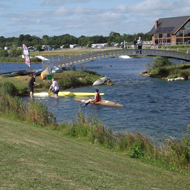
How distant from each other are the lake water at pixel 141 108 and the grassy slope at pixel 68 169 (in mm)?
4818

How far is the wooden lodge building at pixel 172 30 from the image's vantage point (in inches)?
3816

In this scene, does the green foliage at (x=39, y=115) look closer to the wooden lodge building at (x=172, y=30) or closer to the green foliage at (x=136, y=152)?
the green foliage at (x=136, y=152)

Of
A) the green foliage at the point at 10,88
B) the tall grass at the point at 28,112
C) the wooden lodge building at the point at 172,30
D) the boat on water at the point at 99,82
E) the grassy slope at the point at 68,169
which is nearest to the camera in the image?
the grassy slope at the point at 68,169

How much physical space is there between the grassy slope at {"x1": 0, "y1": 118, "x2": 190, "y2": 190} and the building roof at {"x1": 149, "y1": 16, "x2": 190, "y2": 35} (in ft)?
291

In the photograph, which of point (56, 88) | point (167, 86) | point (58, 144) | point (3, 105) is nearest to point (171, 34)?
point (167, 86)

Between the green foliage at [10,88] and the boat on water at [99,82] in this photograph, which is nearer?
the green foliage at [10,88]

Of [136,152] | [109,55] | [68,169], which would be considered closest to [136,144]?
[136,152]

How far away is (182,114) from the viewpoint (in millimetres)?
26562

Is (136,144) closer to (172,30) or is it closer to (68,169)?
(68,169)

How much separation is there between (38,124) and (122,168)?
837 centimetres

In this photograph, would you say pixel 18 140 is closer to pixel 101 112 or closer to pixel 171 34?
pixel 101 112

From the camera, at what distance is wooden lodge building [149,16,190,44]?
318 ft

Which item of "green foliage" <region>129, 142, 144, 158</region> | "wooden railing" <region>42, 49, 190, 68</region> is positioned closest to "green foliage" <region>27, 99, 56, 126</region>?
"green foliage" <region>129, 142, 144, 158</region>

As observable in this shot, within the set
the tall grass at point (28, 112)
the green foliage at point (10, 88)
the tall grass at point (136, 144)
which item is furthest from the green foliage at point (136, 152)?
the green foliage at point (10, 88)
